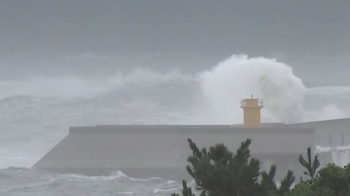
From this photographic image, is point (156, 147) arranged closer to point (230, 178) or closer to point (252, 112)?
point (252, 112)

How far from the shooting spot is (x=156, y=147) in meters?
34.6

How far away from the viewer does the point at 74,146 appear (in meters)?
35.8

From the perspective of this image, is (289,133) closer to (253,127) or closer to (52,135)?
(253,127)

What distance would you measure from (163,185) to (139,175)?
2660mm

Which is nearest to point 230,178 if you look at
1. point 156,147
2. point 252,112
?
point 156,147

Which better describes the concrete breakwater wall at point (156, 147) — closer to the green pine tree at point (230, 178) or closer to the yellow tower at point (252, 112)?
the yellow tower at point (252, 112)

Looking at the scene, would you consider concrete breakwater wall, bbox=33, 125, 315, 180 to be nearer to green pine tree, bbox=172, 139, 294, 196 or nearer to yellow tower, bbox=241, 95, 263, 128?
yellow tower, bbox=241, 95, 263, 128

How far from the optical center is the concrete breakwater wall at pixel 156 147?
3259cm

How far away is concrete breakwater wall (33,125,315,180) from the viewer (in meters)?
32.6

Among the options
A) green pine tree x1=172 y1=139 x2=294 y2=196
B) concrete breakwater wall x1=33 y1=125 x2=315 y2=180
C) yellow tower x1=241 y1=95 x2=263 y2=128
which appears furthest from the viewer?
yellow tower x1=241 y1=95 x2=263 y2=128

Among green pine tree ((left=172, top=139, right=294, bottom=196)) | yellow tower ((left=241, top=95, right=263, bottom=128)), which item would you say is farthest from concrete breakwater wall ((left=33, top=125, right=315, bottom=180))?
green pine tree ((left=172, top=139, right=294, bottom=196))

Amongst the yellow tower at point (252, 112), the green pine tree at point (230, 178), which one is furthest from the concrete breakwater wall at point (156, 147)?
the green pine tree at point (230, 178)

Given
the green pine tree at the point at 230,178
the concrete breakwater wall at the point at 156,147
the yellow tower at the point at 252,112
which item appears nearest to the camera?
the green pine tree at the point at 230,178

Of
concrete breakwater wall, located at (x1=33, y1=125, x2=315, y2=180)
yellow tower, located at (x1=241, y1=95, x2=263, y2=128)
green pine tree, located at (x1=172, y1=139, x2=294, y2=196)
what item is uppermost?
yellow tower, located at (x1=241, y1=95, x2=263, y2=128)
